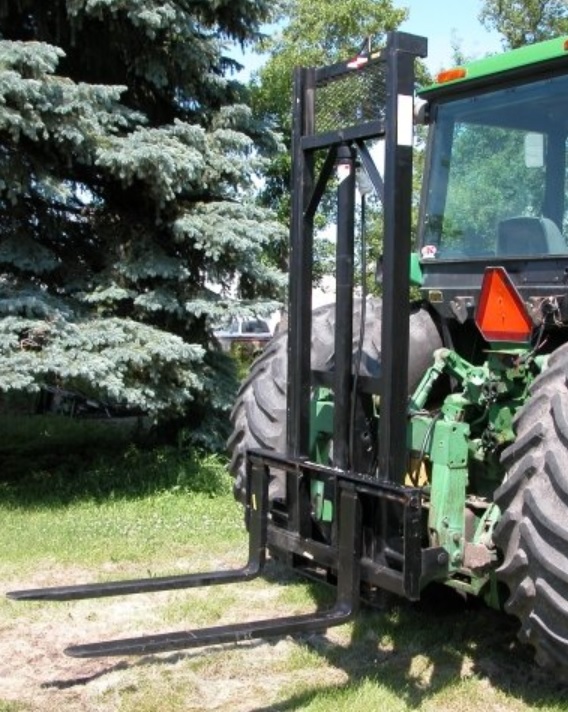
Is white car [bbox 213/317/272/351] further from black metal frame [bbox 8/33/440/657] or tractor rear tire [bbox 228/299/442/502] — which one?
black metal frame [bbox 8/33/440/657]

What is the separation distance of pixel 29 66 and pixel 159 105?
6.18ft

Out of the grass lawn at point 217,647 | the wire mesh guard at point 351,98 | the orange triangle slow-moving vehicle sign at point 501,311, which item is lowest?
the grass lawn at point 217,647

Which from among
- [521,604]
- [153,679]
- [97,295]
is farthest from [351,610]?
[97,295]

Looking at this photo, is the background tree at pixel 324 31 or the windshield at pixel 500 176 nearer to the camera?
the windshield at pixel 500 176

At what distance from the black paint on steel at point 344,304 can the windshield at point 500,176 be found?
769mm

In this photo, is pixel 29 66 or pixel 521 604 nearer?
pixel 521 604

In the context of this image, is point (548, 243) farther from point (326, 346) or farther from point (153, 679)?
point (153, 679)

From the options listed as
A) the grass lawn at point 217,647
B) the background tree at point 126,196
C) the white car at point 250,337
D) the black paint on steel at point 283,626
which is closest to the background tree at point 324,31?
the white car at point 250,337

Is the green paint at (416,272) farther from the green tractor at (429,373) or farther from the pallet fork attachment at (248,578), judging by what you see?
the pallet fork attachment at (248,578)

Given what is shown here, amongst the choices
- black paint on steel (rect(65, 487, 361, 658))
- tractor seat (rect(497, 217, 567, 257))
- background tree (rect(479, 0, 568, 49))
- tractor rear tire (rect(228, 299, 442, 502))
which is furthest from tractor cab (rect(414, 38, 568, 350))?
background tree (rect(479, 0, 568, 49))

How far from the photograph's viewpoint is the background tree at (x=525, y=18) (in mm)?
24094

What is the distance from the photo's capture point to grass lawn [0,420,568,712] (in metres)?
3.82

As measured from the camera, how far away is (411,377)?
4652 mm

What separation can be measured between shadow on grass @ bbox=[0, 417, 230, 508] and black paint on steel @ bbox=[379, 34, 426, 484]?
4223 mm
